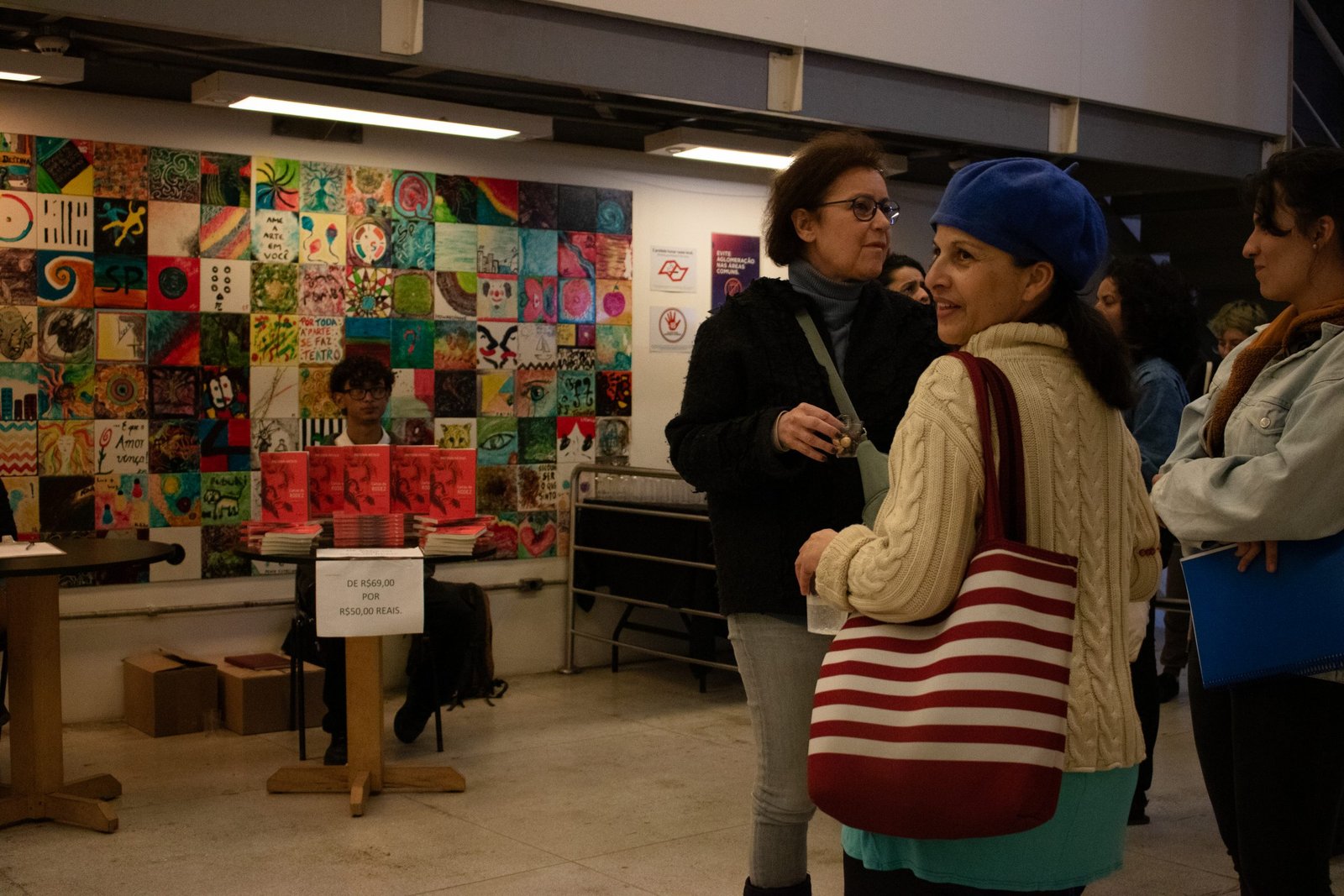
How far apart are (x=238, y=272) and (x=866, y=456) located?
4.36 meters

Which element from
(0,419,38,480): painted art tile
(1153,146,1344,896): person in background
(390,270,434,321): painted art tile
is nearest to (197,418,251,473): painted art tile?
(0,419,38,480): painted art tile

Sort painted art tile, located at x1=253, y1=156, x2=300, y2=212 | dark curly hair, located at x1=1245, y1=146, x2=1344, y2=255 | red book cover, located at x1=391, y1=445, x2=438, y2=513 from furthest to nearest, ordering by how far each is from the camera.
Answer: painted art tile, located at x1=253, y1=156, x2=300, y2=212, red book cover, located at x1=391, y1=445, x2=438, y2=513, dark curly hair, located at x1=1245, y1=146, x2=1344, y2=255

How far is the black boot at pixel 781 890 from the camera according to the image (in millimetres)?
2607

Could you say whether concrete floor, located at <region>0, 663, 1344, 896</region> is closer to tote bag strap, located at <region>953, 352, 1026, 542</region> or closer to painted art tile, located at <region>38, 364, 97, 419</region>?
painted art tile, located at <region>38, 364, 97, 419</region>

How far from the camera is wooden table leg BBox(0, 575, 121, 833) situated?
14.6 feet

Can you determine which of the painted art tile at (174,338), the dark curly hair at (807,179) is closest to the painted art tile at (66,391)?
the painted art tile at (174,338)

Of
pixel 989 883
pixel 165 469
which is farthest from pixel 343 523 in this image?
pixel 989 883

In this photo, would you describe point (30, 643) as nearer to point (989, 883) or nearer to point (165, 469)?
point (165, 469)

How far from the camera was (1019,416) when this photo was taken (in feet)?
5.68

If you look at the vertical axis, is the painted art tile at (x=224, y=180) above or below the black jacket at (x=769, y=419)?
above

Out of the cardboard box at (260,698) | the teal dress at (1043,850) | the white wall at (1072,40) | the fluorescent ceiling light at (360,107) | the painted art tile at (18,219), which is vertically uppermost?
the white wall at (1072,40)

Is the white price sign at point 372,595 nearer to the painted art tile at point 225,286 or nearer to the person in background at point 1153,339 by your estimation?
the painted art tile at point 225,286

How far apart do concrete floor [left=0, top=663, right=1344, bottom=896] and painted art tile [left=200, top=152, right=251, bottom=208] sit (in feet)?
7.62

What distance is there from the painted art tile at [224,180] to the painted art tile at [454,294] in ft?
3.24
